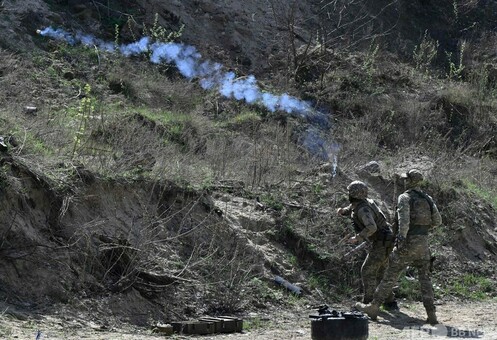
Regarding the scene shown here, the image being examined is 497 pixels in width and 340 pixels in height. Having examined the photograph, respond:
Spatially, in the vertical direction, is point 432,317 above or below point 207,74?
below

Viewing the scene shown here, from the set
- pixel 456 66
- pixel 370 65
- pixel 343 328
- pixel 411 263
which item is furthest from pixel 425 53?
pixel 343 328

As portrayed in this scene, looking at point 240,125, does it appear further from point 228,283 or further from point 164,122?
point 228,283

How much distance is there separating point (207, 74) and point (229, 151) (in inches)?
255

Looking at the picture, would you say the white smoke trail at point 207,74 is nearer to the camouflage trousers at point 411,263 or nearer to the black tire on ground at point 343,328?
the camouflage trousers at point 411,263

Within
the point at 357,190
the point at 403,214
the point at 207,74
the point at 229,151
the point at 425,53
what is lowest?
the point at 403,214

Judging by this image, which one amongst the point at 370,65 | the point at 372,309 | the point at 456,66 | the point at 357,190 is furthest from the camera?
the point at 456,66

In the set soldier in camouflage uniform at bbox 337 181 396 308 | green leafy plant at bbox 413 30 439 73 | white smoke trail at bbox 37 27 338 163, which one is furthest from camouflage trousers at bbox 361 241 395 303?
green leafy plant at bbox 413 30 439 73

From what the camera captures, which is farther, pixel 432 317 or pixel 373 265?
pixel 373 265

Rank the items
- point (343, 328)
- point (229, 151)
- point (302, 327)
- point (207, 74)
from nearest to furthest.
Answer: point (343, 328) → point (302, 327) → point (229, 151) → point (207, 74)

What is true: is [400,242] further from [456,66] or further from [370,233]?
[456,66]

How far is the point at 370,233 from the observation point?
12219mm

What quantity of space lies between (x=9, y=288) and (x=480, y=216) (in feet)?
34.5

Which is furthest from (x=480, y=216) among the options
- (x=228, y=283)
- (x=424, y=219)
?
(x=228, y=283)

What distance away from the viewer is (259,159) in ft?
51.4
